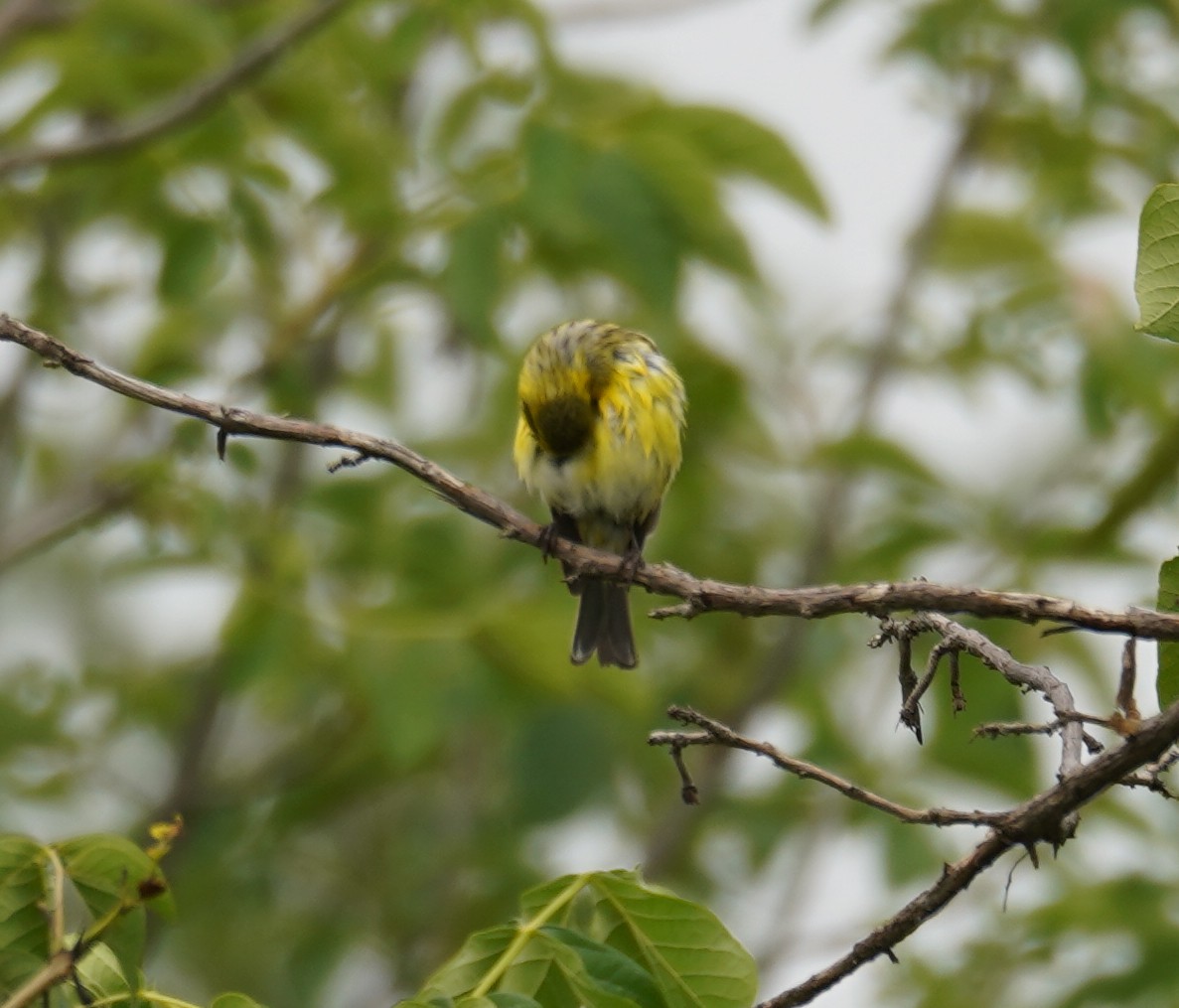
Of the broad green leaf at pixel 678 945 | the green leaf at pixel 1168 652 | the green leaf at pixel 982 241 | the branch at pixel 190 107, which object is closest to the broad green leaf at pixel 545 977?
the broad green leaf at pixel 678 945

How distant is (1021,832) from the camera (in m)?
2.18

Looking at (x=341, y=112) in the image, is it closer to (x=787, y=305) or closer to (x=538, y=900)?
(x=787, y=305)

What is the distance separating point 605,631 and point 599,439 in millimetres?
682

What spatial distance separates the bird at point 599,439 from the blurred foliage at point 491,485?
0.21m

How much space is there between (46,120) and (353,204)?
3.94 feet

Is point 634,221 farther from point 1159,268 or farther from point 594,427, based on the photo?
point 1159,268

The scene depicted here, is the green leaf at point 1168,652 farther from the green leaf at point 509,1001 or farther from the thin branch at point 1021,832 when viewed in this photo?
the green leaf at point 509,1001

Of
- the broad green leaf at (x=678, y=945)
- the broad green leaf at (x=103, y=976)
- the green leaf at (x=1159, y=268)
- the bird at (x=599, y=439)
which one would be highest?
the bird at (x=599, y=439)

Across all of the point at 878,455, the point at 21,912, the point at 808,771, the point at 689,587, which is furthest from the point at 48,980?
the point at 878,455

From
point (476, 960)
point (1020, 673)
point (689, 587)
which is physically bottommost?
point (476, 960)

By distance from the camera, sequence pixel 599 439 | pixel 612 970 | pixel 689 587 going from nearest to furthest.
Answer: pixel 612 970
pixel 689 587
pixel 599 439

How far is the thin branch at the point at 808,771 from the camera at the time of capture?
7.27 ft

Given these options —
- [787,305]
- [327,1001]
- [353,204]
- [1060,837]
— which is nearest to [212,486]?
[353,204]

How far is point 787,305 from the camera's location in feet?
28.2
